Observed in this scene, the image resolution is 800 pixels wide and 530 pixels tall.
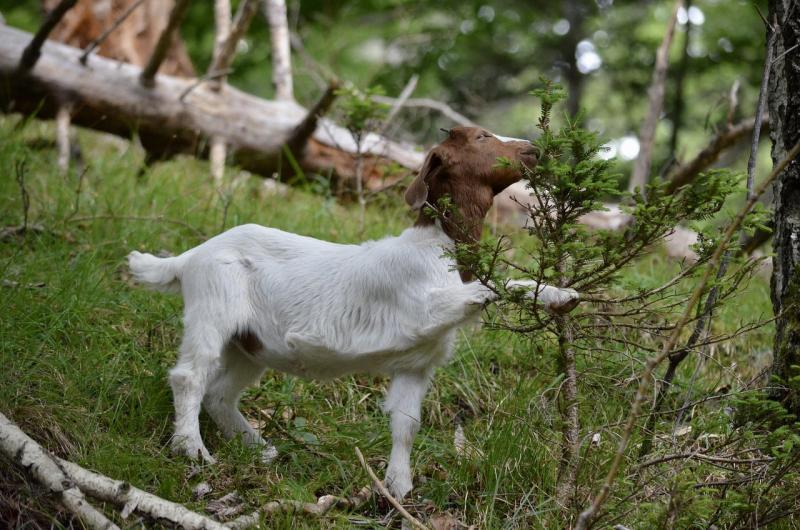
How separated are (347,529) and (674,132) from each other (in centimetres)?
635

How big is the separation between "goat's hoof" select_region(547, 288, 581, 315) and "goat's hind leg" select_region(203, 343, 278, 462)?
149cm

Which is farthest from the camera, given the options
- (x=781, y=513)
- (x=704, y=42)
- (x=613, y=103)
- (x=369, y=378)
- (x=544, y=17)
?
(x=613, y=103)

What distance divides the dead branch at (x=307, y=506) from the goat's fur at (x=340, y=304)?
147 mm

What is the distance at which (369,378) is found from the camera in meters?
4.46

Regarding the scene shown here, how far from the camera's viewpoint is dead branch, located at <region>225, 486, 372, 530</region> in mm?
3010

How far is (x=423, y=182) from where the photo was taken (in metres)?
3.21

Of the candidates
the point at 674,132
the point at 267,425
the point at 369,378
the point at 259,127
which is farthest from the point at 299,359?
the point at 674,132

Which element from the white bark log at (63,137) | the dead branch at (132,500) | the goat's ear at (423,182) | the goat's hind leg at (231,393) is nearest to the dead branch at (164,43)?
the white bark log at (63,137)

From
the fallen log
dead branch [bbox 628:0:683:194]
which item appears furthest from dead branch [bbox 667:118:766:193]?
the fallen log

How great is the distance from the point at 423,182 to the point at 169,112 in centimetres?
414

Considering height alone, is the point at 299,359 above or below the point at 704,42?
below

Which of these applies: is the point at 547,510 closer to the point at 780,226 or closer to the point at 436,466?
the point at 436,466

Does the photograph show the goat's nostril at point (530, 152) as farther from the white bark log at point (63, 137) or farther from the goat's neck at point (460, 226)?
the white bark log at point (63, 137)

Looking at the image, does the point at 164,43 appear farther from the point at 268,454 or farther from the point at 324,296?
the point at 268,454
